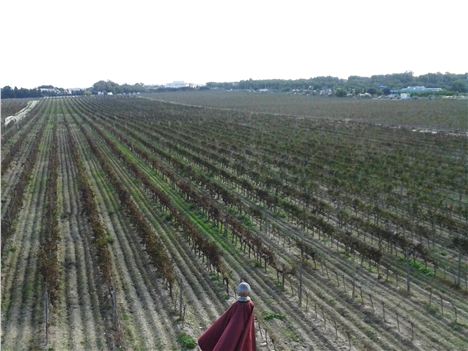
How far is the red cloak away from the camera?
194 inches

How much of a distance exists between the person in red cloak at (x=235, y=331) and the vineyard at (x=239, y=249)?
5.27 meters

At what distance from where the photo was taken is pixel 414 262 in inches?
577

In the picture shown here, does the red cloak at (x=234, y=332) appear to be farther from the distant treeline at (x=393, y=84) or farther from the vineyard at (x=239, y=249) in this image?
the distant treeline at (x=393, y=84)

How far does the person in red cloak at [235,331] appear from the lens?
4.92 meters

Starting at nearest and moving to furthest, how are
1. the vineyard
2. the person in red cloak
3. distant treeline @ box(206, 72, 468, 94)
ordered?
the person in red cloak, the vineyard, distant treeline @ box(206, 72, 468, 94)

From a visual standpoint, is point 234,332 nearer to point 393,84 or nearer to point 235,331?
point 235,331

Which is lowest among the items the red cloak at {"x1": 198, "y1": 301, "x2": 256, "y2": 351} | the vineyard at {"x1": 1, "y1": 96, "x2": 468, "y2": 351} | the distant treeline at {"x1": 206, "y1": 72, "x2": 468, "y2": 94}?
the distant treeline at {"x1": 206, "y1": 72, "x2": 468, "y2": 94}

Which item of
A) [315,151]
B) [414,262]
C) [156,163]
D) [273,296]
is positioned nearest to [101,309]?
[273,296]

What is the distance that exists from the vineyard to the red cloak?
5.27 metres

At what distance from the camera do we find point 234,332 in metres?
4.95

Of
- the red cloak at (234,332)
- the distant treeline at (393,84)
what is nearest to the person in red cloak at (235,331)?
the red cloak at (234,332)

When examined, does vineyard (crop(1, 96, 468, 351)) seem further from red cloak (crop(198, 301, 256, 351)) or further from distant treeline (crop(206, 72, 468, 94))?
distant treeline (crop(206, 72, 468, 94))

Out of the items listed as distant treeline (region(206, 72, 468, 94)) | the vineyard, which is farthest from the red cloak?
distant treeline (region(206, 72, 468, 94))

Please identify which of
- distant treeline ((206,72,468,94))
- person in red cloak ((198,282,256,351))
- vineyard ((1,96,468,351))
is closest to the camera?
person in red cloak ((198,282,256,351))
